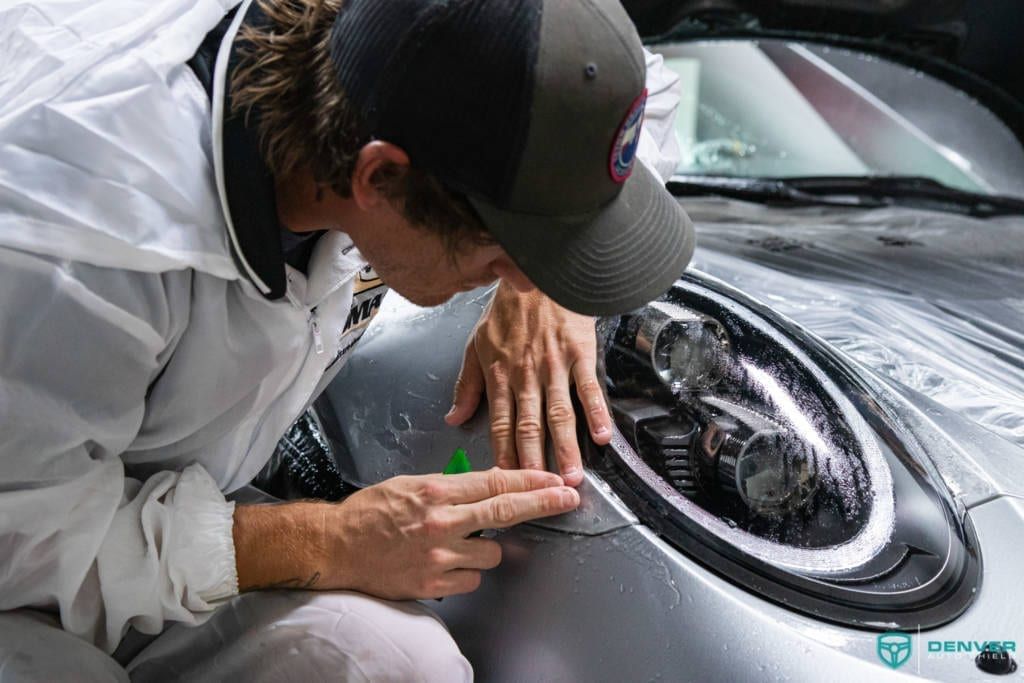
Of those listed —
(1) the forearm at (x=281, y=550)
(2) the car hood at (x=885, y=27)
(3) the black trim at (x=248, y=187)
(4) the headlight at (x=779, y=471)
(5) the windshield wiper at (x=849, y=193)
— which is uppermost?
(3) the black trim at (x=248, y=187)

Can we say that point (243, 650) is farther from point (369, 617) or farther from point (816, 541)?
point (816, 541)

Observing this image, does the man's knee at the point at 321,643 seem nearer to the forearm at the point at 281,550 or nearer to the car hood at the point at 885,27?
the forearm at the point at 281,550

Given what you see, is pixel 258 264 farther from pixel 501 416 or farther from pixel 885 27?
pixel 885 27

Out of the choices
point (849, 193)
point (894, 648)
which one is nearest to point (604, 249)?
point (894, 648)

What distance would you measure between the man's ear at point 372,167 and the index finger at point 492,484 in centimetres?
32

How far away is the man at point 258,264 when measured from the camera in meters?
0.84

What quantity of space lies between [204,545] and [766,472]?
619mm

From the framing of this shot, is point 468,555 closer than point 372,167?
No

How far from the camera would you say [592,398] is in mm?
1160

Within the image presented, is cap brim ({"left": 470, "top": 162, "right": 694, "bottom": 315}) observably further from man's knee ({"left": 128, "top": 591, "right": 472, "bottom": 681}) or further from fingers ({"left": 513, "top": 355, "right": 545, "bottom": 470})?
A: man's knee ({"left": 128, "top": 591, "right": 472, "bottom": 681})

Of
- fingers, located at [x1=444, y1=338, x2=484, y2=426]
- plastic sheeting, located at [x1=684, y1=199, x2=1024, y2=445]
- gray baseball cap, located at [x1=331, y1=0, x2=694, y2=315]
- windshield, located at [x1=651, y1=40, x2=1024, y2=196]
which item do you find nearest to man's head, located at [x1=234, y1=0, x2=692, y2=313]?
gray baseball cap, located at [x1=331, y1=0, x2=694, y2=315]

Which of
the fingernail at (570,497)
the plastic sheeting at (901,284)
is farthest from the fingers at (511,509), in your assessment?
the plastic sheeting at (901,284)

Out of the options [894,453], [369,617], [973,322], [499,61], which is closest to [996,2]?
[973,322]

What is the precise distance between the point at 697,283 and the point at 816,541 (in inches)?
17.3
